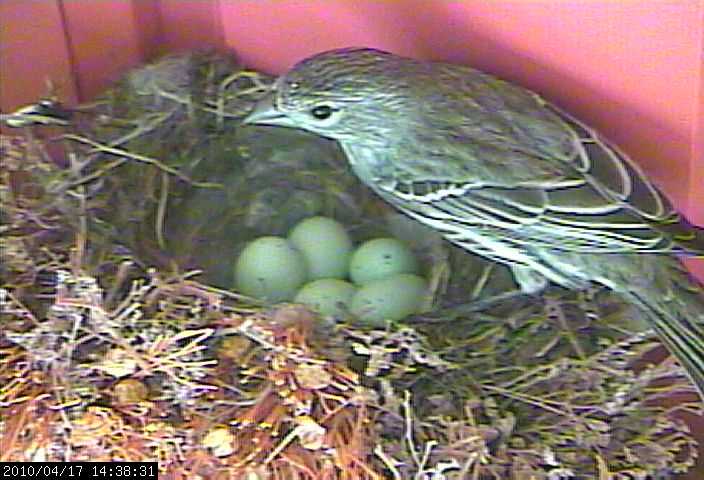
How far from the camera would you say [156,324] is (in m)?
0.97

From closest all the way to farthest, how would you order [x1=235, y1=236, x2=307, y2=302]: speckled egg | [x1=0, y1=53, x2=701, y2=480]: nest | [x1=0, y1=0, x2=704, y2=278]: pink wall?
1. [x1=0, y1=53, x2=701, y2=480]: nest
2. [x1=0, y1=0, x2=704, y2=278]: pink wall
3. [x1=235, y1=236, x2=307, y2=302]: speckled egg

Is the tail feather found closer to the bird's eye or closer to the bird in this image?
the bird

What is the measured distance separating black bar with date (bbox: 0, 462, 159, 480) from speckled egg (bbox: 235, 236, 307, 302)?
272 mm

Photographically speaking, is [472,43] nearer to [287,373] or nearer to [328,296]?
[328,296]

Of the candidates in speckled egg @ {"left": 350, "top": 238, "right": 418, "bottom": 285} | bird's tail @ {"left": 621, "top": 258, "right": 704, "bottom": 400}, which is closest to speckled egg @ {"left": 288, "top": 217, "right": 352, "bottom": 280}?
speckled egg @ {"left": 350, "top": 238, "right": 418, "bottom": 285}

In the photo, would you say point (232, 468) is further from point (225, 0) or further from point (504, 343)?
point (225, 0)

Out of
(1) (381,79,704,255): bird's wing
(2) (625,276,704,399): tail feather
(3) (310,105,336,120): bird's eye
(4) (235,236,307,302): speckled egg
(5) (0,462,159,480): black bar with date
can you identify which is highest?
(3) (310,105,336,120): bird's eye

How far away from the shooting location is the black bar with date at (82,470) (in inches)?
36.4

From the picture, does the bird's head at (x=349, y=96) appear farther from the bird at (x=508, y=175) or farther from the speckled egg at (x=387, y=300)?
the speckled egg at (x=387, y=300)

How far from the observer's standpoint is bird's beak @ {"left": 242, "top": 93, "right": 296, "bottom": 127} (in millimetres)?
1095

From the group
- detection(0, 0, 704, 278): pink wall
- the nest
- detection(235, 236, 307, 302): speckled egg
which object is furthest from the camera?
detection(235, 236, 307, 302): speckled egg

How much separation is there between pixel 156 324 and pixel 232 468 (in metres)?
0.15

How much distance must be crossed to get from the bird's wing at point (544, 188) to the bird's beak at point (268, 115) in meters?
0.12

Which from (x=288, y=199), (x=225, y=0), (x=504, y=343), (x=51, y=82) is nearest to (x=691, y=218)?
(x=504, y=343)
